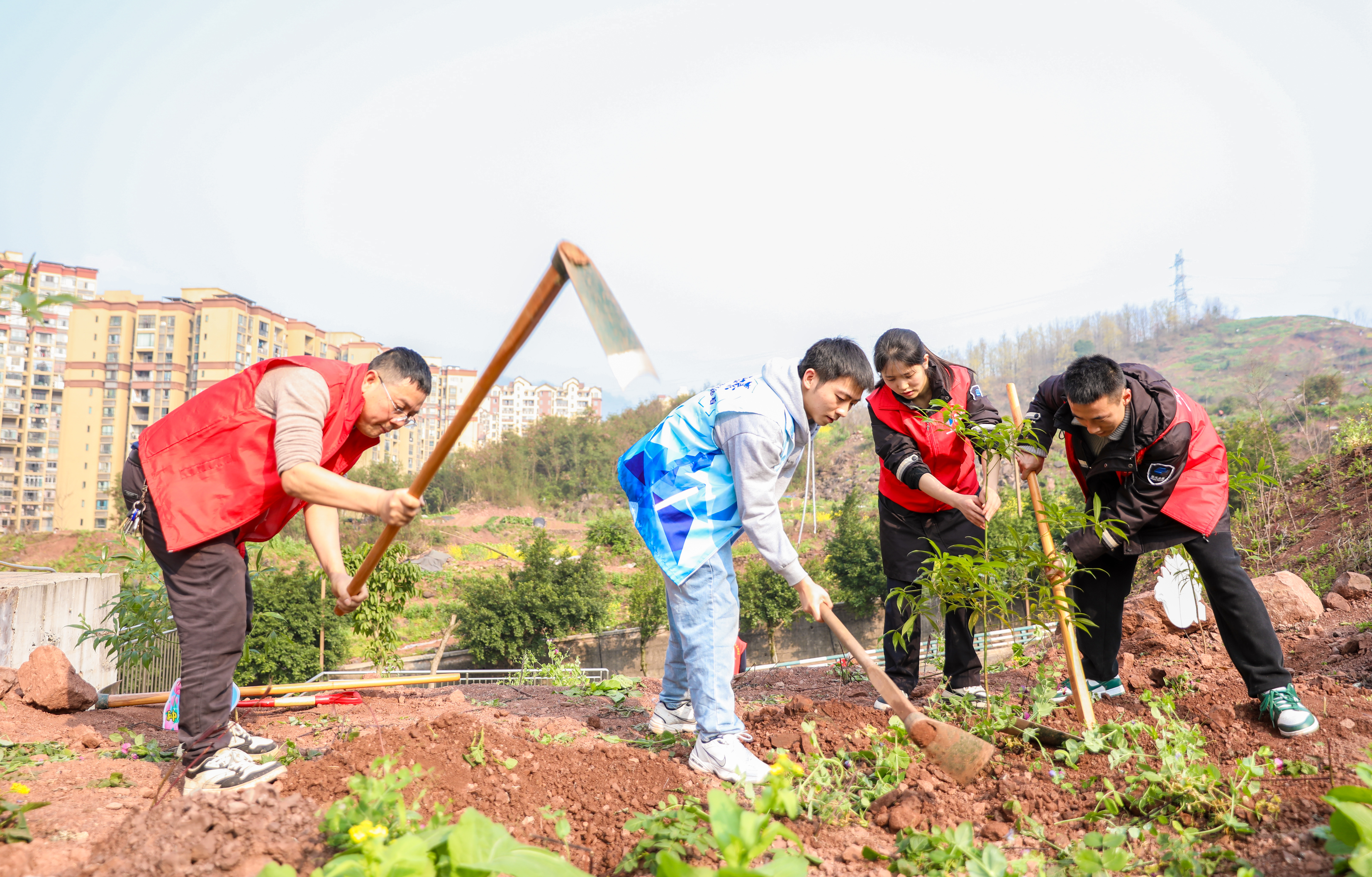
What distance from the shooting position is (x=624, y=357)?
6.44 ft

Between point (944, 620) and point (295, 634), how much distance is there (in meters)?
18.6

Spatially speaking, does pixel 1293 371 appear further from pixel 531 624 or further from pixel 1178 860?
pixel 1178 860

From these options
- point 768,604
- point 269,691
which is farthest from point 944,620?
point 768,604

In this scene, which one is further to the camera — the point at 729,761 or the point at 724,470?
the point at 724,470

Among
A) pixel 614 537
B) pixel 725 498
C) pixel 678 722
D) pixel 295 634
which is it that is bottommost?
pixel 295 634

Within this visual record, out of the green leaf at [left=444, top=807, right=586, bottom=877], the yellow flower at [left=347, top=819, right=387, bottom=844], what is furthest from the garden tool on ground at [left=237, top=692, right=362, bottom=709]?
the green leaf at [left=444, top=807, right=586, bottom=877]

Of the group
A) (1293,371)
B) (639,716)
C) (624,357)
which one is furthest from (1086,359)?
(1293,371)

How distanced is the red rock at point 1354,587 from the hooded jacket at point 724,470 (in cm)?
482

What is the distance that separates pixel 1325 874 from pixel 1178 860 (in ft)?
1.02

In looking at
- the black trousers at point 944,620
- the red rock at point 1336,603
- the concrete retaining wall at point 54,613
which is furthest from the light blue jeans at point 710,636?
the red rock at point 1336,603

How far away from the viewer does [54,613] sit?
616 cm

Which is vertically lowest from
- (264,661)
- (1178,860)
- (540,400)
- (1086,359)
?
(264,661)

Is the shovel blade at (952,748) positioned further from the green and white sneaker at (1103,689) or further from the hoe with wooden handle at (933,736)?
the green and white sneaker at (1103,689)

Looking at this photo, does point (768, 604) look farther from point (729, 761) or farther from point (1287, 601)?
point (729, 761)
